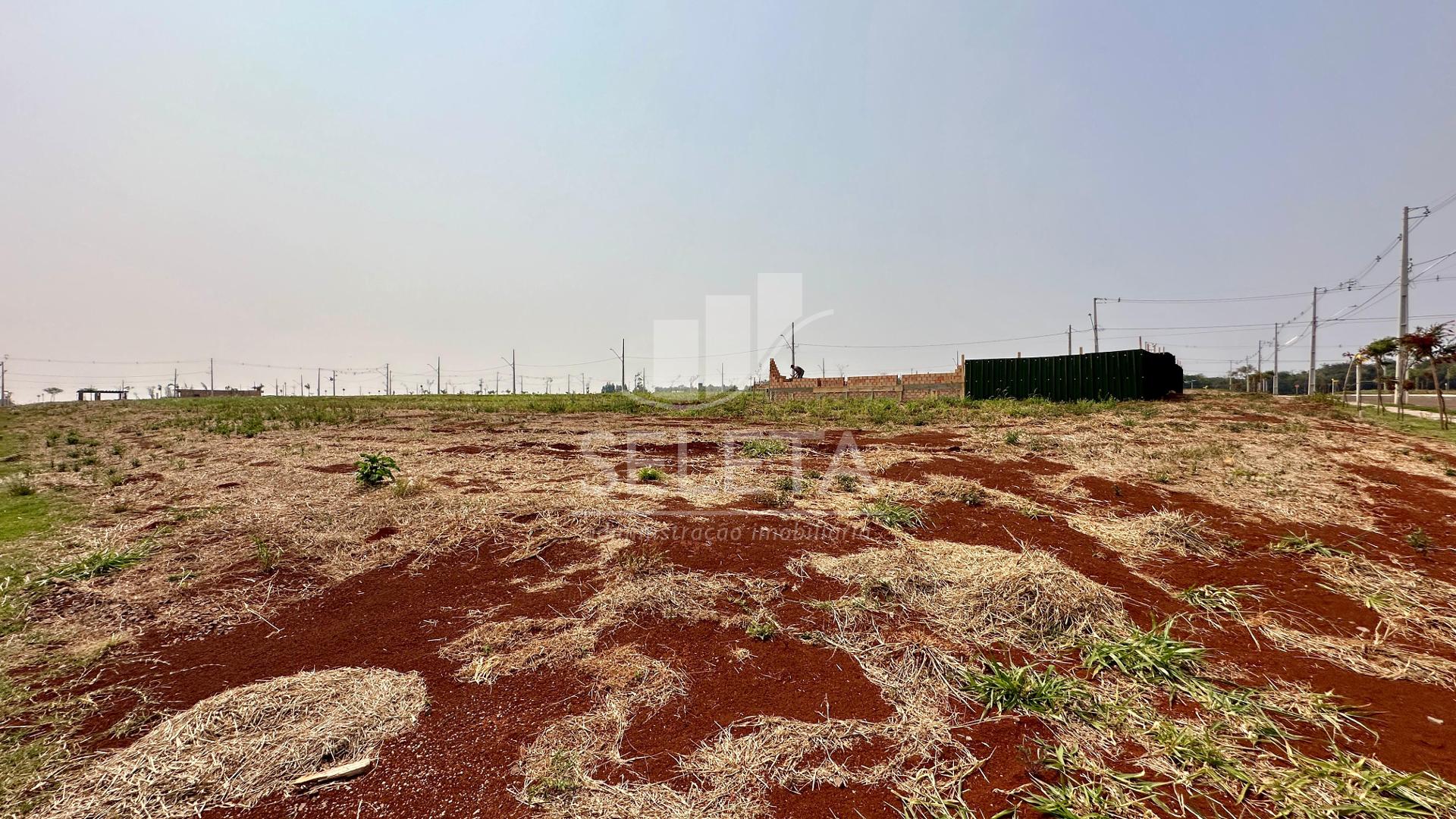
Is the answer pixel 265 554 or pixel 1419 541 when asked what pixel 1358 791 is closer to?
pixel 1419 541

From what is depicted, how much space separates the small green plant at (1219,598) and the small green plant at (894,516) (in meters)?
2.09

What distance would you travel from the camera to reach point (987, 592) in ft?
11.7

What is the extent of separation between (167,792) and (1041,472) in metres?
8.77

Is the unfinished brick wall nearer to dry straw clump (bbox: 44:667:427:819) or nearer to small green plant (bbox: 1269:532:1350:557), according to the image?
small green plant (bbox: 1269:532:1350:557)

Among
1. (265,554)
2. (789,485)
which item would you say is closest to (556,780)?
(265,554)

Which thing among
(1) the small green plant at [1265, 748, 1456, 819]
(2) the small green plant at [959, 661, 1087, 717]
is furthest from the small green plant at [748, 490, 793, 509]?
(1) the small green plant at [1265, 748, 1456, 819]

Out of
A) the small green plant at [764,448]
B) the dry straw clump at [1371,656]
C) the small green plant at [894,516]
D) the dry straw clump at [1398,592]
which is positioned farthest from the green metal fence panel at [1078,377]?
the dry straw clump at [1371,656]

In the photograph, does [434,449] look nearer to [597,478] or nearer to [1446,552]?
[597,478]

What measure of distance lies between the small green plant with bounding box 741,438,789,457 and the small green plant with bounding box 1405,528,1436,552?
22.7 ft

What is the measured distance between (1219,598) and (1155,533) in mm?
1398

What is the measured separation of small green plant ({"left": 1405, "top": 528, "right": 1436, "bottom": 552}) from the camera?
4.41m

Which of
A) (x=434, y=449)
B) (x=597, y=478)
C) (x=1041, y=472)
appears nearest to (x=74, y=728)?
(x=597, y=478)

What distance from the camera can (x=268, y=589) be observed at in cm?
383

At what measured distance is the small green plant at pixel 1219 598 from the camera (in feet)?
11.4
